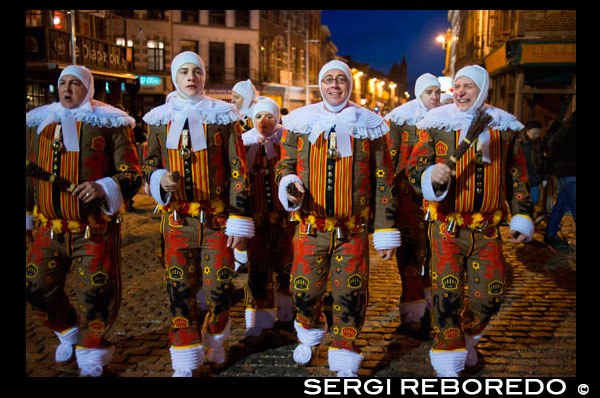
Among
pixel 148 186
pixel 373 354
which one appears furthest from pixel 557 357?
pixel 148 186

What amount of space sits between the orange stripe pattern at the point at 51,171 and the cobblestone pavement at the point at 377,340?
4.23ft

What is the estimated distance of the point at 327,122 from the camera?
3.72 m

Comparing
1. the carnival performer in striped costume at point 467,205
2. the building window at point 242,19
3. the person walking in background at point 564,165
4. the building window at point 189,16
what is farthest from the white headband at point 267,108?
the building window at point 242,19

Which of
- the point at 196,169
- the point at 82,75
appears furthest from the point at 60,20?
the point at 196,169

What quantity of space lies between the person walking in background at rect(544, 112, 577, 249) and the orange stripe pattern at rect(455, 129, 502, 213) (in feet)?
13.7

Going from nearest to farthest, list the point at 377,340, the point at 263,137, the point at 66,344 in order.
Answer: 1. the point at 66,344
2. the point at 377,340
3. the point at 263,137

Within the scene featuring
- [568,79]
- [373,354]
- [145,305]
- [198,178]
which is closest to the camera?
[198,178]

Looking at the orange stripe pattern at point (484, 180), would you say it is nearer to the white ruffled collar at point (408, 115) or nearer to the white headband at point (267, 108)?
the white ruffled collar at point (408, 115)

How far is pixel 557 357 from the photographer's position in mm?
4266

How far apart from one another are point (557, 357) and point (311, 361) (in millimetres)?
2089

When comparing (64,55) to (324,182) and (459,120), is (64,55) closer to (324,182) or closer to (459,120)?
(324,182)

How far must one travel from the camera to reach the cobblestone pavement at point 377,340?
4.02 metres

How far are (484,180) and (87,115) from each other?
2.94m
